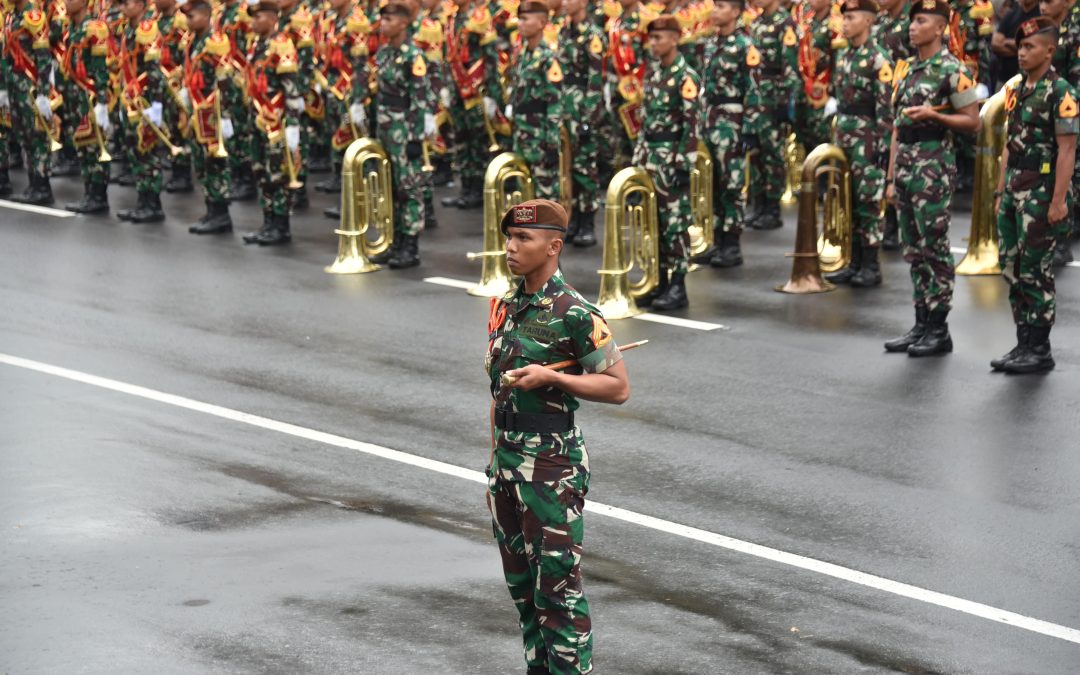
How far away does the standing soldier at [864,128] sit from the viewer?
13531mm

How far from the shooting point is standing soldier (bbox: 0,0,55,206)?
Answer: 63.0 ft

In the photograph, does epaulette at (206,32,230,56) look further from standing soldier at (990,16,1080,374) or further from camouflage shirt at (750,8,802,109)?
standing soldier at (990,16,1080,374)

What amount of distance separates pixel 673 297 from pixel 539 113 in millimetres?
2711

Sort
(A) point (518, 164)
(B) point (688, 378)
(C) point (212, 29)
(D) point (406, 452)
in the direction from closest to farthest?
(D) point (406, 452) < (B) point (688, 378) < (A) point (518, 164) < (C) point (212, 29)

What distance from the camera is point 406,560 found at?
7.62m

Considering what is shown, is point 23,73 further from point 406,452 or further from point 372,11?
point 406,452

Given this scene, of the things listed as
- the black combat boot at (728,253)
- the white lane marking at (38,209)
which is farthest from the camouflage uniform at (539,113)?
the white lane marking at (38,209)

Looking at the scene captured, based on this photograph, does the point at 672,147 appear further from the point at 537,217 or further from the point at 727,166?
the point at 537,217

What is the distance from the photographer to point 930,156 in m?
11.5

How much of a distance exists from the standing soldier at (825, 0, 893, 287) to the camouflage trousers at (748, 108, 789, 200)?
2518mm

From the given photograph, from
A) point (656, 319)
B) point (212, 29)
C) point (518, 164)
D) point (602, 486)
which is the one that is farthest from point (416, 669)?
point (212, 29)

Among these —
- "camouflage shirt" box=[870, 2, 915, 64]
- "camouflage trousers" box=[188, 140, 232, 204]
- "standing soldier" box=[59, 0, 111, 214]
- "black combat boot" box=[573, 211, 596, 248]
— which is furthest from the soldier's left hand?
"standing soldier" box=[59, 0, 111, 214]

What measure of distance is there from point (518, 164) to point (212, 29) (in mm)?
4027

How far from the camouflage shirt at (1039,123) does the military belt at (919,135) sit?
63 cm
